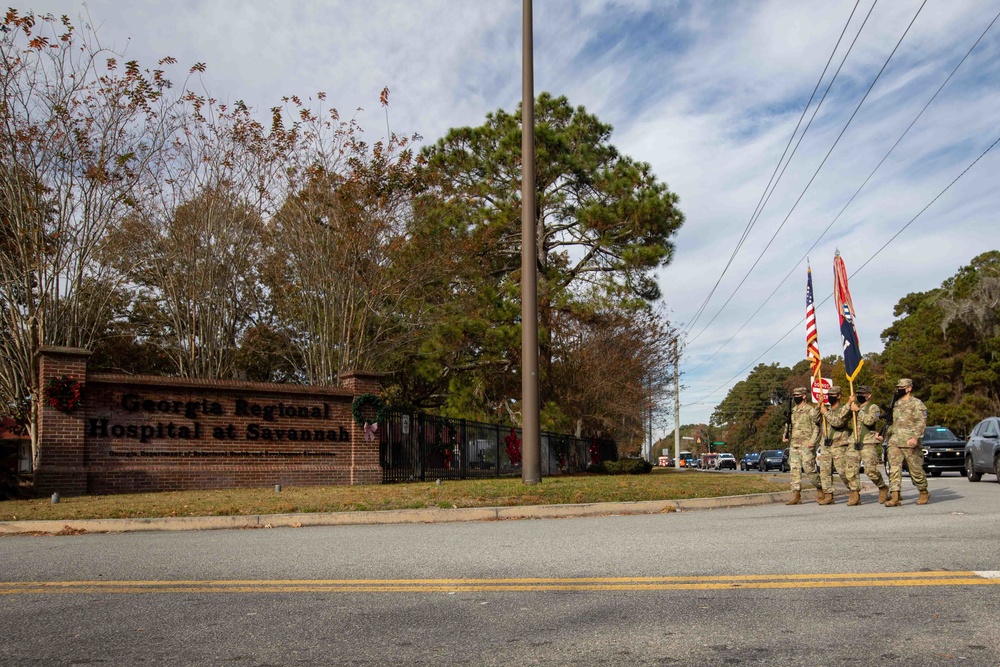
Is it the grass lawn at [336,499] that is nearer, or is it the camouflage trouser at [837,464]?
the grass lawn at [336,499]

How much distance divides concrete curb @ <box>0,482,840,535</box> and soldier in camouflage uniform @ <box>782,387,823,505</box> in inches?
45.5

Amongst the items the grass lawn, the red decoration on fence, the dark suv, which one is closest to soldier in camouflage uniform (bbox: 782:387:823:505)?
the grass lawn

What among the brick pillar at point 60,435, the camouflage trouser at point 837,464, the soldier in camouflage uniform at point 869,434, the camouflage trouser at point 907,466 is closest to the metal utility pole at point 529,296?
the camouflage trouser at point 837,464

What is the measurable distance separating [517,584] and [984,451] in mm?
16534

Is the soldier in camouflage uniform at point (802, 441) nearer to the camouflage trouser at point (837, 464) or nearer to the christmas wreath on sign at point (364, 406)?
the camouflage trouser at point (837, 464)

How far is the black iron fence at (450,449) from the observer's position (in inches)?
825

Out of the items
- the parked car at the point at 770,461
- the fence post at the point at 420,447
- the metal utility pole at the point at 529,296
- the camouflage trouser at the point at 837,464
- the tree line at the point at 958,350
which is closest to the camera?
the camouflage trouser at the point at 837,464

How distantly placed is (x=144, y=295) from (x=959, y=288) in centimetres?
4652

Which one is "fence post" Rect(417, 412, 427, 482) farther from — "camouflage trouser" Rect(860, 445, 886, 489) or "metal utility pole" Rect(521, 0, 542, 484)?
"camouflage trouser" Rect(860, 445, 886, 489)

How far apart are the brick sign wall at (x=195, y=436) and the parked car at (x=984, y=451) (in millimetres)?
13356

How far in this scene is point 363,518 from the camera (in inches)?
468

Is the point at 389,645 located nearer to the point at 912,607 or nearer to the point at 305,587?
the point at 305,587

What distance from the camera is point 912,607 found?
4.94 meters

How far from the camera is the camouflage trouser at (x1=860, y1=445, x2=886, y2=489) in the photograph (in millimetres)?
12219
